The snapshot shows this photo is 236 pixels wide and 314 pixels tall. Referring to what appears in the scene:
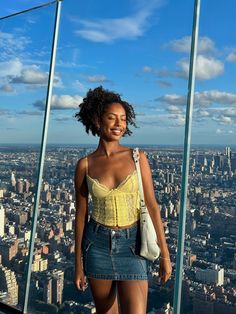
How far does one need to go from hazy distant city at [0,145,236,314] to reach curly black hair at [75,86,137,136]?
508 millimetres

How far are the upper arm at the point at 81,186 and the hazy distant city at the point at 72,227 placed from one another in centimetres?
44

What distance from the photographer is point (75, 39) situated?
2771 mm

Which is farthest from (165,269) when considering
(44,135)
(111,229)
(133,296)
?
(44,135)

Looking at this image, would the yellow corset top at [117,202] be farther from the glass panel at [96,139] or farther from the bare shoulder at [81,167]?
the glass panel at [96,139]

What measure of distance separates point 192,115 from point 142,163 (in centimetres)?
56

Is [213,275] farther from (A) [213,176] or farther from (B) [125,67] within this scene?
(B) [125,67]

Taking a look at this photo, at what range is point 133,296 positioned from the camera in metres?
1.67

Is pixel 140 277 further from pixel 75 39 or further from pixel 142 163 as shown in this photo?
pixel 75 39

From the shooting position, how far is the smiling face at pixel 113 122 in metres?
1.69

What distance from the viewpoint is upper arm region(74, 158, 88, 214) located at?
1.74m

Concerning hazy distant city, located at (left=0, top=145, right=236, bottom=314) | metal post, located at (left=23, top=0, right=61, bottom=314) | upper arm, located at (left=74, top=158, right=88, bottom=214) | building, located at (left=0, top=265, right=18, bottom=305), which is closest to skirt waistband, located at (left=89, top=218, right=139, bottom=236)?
upper arm, located at (left=74, top=158, right=88, bottom=214)

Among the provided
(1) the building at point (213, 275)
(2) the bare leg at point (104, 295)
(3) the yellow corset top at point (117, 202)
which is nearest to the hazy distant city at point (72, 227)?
(1) the building at point (213, 275)

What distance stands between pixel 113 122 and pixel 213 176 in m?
0.65

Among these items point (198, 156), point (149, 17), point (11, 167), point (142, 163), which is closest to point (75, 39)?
point (149, 17)
